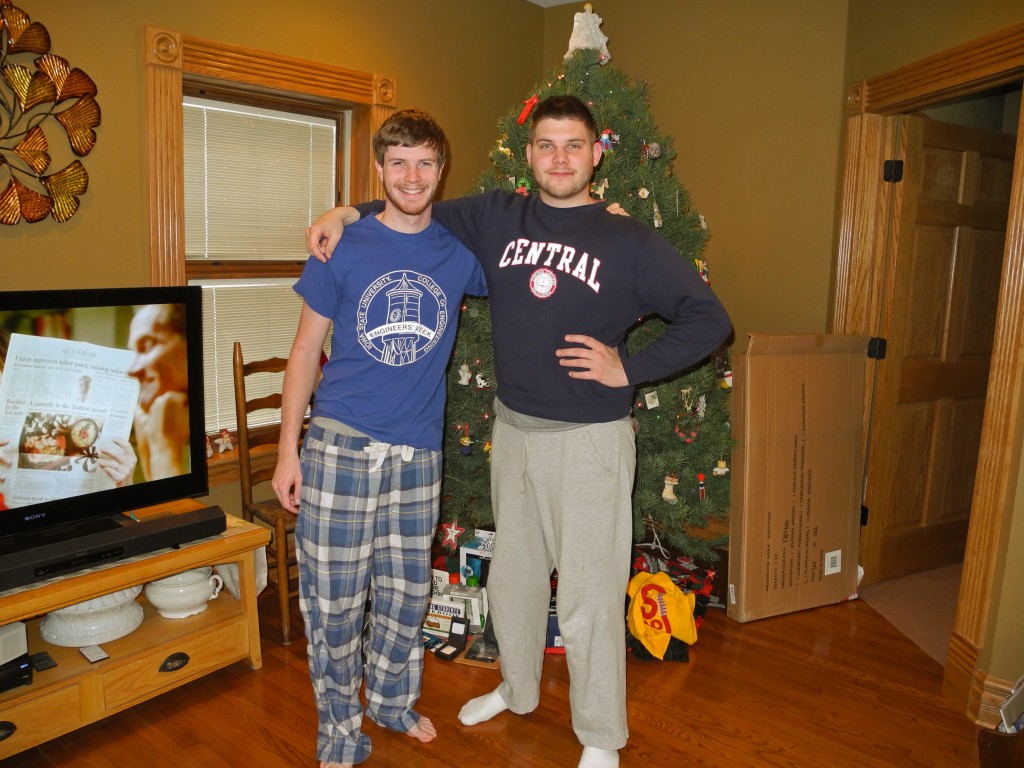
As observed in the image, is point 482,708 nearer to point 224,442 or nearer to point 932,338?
point 224,442

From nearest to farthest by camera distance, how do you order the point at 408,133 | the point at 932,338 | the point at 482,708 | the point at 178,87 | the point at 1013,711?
the point at 408,133, the point at 1013,711, the point at 482,708, the point at 178,87, the point at 932,338

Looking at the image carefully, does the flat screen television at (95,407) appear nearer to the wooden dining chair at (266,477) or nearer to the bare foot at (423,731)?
the wooden dining chair at (266,477)

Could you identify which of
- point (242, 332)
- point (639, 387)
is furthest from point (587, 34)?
point (242, 332)

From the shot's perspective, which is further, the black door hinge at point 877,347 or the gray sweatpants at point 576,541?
the black door hinge at point 877,347

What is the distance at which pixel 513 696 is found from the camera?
2.23m

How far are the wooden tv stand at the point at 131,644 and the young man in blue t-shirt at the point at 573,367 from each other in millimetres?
892

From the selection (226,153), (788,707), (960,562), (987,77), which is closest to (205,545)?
(226,153)

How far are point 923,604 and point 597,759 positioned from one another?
1.87 metres

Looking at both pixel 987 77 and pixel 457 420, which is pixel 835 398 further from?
pixel 457 420

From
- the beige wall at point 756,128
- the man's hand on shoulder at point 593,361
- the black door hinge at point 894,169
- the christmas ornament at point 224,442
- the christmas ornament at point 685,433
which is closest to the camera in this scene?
the man's hand on shoulder at point 593,361

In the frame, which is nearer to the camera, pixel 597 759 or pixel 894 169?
pixel 597 759

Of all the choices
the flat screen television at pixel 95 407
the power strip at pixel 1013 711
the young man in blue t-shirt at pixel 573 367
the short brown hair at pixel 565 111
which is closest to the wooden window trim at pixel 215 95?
the flat screen television at pixel 95 407

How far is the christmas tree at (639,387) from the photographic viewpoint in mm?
2691

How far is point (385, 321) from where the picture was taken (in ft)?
6.01
